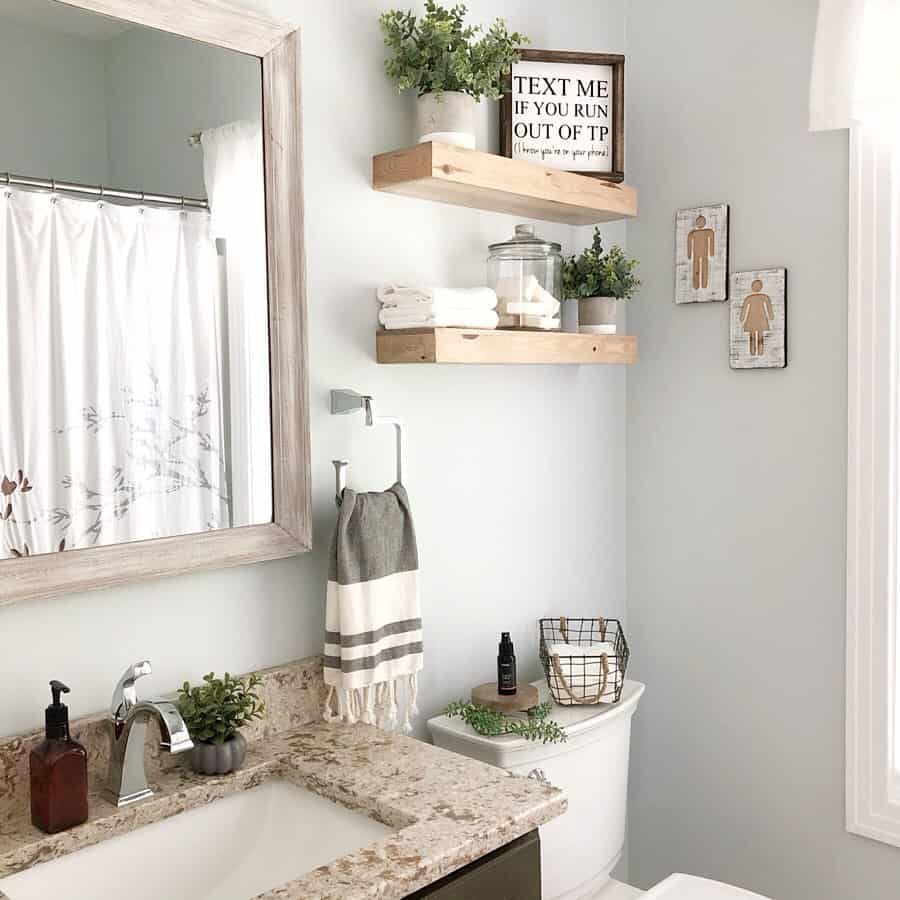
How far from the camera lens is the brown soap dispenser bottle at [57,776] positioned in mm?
1262

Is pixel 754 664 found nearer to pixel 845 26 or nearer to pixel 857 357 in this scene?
pixel 857 357

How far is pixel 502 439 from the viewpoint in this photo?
208cm

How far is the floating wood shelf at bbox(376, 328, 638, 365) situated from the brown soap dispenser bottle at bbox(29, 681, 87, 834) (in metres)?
0.78

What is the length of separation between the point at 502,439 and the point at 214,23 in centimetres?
97

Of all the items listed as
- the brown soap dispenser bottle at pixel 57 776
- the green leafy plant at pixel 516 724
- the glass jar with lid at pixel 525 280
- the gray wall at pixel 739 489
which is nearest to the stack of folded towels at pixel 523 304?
the glass jar with lid at pixel 525 280

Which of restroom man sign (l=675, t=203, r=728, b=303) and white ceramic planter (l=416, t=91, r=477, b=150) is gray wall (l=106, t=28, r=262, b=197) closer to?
white ceramic planter (l=416, t=91, r=477, b=150)

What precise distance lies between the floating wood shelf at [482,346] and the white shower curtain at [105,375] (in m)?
0.34

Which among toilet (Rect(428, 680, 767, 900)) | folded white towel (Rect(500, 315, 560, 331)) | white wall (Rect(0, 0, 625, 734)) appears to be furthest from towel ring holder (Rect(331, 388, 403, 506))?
toilet (Rect(428, 680, 767, 900))

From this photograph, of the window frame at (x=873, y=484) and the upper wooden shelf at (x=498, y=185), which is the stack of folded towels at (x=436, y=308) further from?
the window frame at (x=873, y=484)

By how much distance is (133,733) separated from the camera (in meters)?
1.34

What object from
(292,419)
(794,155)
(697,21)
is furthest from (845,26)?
(292,419)

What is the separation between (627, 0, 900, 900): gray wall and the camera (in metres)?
2.06

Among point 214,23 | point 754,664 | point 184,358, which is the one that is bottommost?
Answer: point 754,664

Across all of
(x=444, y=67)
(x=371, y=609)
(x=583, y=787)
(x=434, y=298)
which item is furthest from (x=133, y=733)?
(x=444, y=67)
